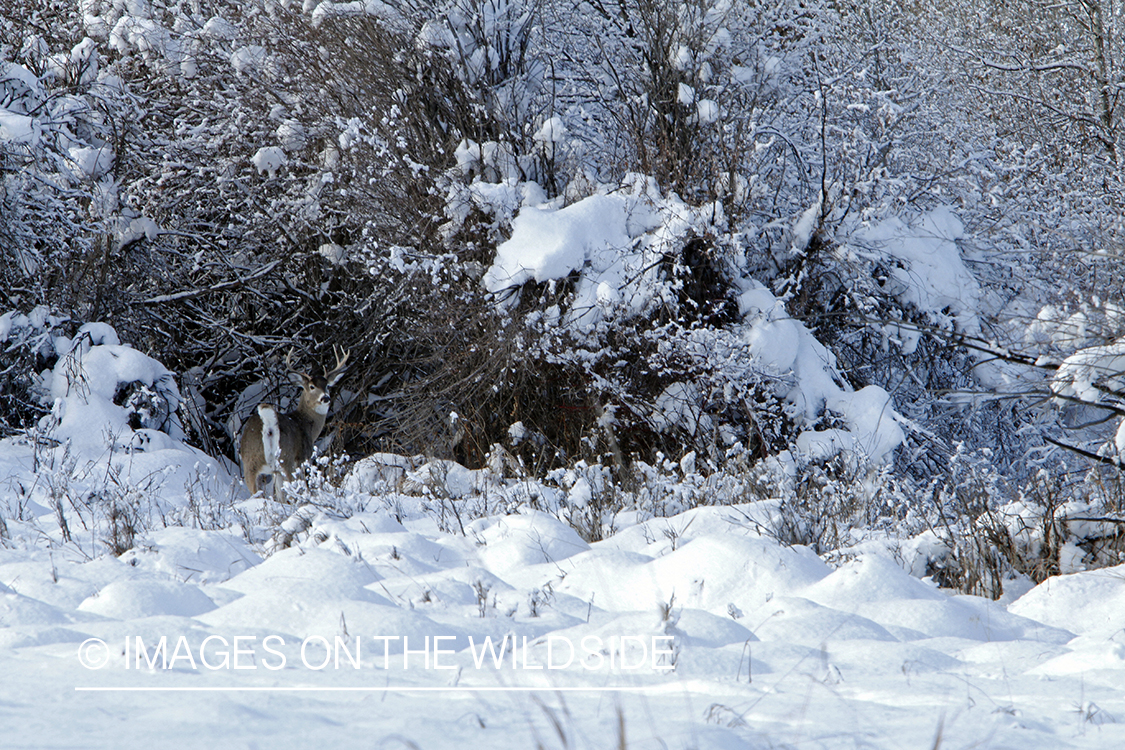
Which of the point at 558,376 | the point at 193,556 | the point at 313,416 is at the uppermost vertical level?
the point at 558,376

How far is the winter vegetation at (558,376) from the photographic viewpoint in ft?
8.60

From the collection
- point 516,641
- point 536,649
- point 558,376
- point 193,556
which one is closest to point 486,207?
point 558,376

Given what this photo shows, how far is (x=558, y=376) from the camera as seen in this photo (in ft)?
29.2

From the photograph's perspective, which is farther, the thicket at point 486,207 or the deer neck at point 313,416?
the deer neck at point 313,416

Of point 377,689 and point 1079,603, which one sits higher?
point 1079,603

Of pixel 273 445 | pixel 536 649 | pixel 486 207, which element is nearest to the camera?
pixel 536 649

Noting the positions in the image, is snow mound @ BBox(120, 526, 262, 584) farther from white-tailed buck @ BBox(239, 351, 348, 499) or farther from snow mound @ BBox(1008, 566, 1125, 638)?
white-tailed buck @ BBox(239, 351, 348, 499)

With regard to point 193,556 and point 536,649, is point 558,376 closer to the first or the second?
point 193,556

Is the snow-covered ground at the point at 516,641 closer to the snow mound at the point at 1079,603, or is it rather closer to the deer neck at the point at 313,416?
the snow mound at the point at 1079,603

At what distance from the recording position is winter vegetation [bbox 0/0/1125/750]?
2.62 meters

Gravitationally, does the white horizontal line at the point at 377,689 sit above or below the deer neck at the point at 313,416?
below

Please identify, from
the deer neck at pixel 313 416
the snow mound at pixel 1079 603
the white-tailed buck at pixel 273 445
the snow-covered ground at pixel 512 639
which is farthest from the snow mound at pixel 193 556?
the deer neck at pixel 313 416

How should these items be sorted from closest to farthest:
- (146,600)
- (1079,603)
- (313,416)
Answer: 1. (146,600)
2. (1079,603)
3. (313,416)

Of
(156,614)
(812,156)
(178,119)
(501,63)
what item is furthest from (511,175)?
(156,614)
